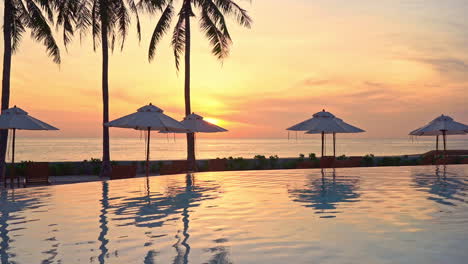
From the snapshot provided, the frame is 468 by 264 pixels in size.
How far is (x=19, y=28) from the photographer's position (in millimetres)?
21047

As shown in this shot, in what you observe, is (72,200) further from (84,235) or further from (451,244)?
(451,244)

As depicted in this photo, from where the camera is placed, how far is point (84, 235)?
26.3 ft

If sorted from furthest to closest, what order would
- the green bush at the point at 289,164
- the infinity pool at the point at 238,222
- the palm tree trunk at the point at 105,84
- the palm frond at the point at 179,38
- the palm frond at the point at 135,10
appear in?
the palm frond at the point at 179,38 < the palm frond at the point at 135,10 < the green bush at the point at 289,164 < the palm tree trunk at the point at 105,84 < the infinity pool at the point at 238,222

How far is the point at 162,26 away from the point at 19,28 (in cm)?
694

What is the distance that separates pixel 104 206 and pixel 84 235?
285 centimetres

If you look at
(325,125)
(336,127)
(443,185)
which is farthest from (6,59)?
(443,185)

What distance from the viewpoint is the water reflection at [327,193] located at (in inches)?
426

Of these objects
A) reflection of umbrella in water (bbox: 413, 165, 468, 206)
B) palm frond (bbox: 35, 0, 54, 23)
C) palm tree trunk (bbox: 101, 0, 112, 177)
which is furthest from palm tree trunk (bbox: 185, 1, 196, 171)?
reflection of umbrella in water (bbox: 413, 165, 468, 206)

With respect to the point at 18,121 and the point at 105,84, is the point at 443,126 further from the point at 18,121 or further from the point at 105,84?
the point at 18,121

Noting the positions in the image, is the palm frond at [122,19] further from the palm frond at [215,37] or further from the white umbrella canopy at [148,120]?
the white umbrella canopy at [148,120]

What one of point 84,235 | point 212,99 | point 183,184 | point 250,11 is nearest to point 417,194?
point 183,184

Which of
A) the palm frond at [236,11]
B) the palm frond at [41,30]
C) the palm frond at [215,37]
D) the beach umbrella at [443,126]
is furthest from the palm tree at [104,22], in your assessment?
the beach umbrella at [443,126]

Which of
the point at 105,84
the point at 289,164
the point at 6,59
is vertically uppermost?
the point at 6,59

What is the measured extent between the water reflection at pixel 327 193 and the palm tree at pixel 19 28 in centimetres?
1314
